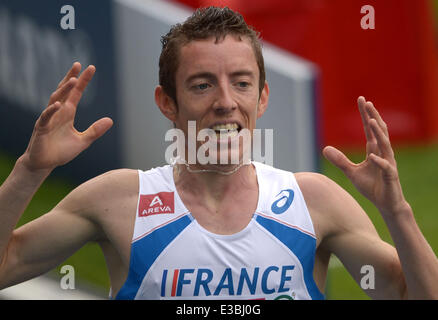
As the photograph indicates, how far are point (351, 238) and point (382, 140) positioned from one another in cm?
48

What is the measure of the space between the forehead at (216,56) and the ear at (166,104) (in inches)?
6.1

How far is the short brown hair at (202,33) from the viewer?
11.4 ft

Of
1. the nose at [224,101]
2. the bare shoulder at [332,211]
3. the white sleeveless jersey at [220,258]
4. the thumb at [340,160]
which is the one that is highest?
the nose at [224,101]

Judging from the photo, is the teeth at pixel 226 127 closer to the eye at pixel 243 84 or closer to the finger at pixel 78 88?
the eye at pixel 243 84

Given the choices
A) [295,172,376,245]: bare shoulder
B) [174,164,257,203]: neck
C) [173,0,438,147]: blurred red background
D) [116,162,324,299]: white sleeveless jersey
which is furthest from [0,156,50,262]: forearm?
[173,0,438,147]: blurred red background

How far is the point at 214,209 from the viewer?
3516 millimetres

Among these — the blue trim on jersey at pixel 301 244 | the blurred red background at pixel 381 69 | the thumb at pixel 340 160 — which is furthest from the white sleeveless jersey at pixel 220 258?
the blurred red background at pixel 381 69

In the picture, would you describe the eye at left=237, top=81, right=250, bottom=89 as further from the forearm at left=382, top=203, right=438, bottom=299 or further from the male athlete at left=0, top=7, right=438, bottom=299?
the forearm at left=382, top=203, right=438, bottom=299

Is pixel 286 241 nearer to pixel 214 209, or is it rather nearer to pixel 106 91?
pixel 214 209

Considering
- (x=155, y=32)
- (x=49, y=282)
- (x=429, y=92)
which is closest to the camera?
(x=49, y=282)

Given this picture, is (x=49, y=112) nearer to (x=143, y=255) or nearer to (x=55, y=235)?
(x=55, y=235)

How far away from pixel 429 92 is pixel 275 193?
8.18 meters

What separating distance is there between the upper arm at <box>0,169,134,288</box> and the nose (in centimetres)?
59

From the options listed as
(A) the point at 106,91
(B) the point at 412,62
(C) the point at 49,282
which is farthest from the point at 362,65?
(C) the point at 49,282
